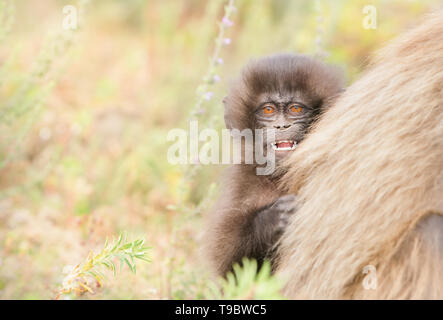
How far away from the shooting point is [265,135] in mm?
2914

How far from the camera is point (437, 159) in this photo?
70.6 inches

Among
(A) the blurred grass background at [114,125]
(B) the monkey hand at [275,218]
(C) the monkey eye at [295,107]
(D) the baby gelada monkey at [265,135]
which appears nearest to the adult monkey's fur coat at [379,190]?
(B) the monkey hand at [275,218]

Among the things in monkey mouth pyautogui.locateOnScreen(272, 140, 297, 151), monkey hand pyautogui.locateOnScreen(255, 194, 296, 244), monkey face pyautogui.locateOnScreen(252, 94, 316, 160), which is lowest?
monkey hand pyautogui.locateOnScreen(255, 194, 296, 244)

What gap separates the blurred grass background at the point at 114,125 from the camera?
11.3 feet

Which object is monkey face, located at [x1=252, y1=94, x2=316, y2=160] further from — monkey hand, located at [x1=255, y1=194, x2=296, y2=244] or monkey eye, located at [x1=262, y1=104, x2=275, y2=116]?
monkey hand, located at [x1=255, y1=194, x2=296, y2=244]

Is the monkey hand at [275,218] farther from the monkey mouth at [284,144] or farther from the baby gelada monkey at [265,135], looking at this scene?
the monkey mouth at [284,144]

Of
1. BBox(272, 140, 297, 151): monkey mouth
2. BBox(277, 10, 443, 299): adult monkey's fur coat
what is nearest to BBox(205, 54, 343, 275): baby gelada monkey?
BBox(272, 140, 297, 151): monkey mouth

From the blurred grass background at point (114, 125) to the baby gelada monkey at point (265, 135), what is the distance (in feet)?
0.85

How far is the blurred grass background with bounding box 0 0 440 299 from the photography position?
343cm

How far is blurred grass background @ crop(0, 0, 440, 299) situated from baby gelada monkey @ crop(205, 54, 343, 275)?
0.85ft

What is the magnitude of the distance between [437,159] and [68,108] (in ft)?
16.7

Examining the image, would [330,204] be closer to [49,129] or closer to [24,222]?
[24,222]
